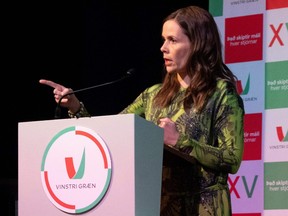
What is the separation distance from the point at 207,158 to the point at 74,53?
9.57ft

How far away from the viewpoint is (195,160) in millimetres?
2125

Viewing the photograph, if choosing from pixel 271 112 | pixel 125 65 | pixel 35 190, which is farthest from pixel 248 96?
pixel 35 190

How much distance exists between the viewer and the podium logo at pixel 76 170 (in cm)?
181

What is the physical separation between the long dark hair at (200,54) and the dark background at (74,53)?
2.44 m

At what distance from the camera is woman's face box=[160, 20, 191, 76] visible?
2.34 m

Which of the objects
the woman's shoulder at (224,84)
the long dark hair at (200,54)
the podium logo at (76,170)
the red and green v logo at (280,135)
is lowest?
the podium logo at (76,170)

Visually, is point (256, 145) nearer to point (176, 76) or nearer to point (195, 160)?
point (176, 76)

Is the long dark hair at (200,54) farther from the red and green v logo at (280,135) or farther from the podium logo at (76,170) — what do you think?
the red and green v logo at (280,135)

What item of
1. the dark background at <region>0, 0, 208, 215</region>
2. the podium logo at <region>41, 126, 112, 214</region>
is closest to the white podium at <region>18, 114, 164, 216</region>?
the podium logo at <region>41, 126, 112, 214</region>

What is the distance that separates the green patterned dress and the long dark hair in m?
0.05

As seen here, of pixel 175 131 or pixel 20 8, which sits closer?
pixel 175 131

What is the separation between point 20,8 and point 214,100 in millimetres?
2815

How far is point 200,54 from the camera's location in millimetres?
2357

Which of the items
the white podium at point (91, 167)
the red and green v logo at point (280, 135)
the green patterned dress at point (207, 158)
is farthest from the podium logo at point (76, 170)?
the red and green v logo at point (280, 135)
